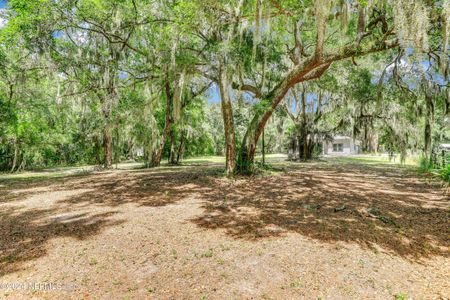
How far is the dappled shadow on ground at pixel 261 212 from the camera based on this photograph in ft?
13.4

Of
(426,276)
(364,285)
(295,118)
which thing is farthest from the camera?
(295,118)

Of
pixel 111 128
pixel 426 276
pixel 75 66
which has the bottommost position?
pixel 426 276

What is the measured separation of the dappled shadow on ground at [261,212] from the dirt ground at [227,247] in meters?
0.02

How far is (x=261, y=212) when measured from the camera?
17.5 ft

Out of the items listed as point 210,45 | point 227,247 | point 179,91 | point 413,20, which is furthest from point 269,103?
point 227,247

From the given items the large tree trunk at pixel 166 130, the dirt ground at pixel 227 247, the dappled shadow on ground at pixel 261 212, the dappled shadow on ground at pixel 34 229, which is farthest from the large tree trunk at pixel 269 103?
the large tree trunk at pixel 166 130

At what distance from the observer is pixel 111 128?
12.1 meters

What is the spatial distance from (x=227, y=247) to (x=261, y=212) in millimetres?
1696

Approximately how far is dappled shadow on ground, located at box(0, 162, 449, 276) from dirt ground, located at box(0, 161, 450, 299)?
2 centimetres

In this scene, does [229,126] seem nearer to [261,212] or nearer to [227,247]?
[261,212]

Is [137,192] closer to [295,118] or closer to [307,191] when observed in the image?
[307,191]

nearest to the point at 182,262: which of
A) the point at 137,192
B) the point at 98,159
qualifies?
the point at 137,192

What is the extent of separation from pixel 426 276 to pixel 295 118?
1678 centimetres

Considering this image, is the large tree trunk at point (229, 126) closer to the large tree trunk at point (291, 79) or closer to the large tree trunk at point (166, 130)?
the large tree trunk at point (291, 79)
